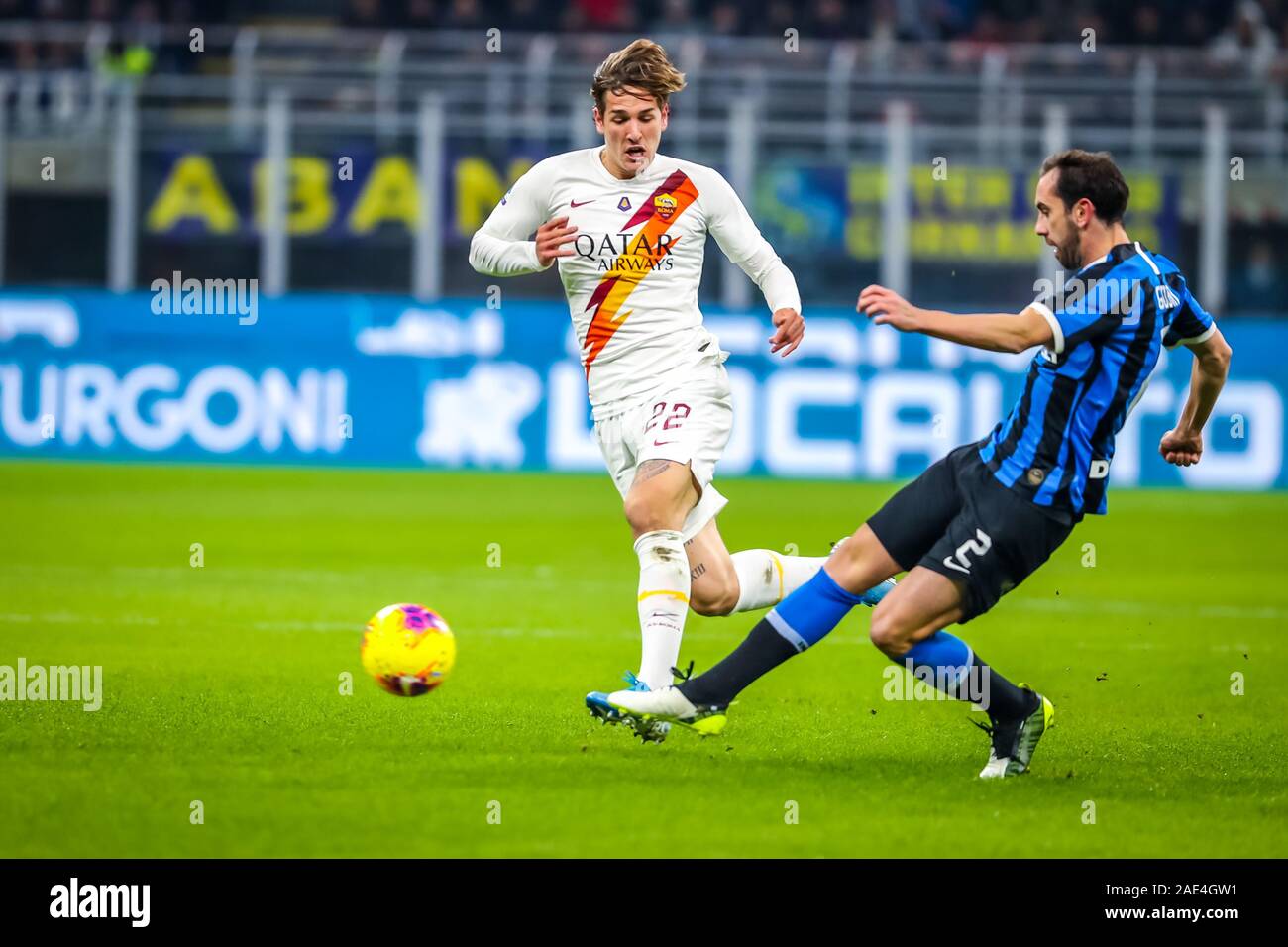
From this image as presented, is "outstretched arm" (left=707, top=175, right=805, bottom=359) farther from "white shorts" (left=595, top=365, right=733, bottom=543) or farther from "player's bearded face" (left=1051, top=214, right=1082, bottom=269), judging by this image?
"player's bearded face" (left=1051, top=214, right=1082, bottom=269)

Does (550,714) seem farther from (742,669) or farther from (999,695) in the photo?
(999,695)

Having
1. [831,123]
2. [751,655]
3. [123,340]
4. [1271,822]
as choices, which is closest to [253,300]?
[123,340]

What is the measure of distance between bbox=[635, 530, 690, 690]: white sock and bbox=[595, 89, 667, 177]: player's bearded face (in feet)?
4.51

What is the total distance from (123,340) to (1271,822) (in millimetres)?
13781

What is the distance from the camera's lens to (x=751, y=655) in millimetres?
6199

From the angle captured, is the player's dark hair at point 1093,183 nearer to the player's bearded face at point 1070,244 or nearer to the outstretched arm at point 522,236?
the player's bearded face at point 1070,244

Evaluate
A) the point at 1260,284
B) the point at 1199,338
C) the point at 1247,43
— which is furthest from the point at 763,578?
the point at 1247,43

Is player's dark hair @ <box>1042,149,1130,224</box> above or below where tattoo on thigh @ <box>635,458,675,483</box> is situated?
above

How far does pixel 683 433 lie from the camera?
6.87 m

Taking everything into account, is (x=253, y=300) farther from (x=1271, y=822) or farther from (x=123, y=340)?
(x=1271, y=822)

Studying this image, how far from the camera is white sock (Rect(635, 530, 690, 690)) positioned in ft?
21.6

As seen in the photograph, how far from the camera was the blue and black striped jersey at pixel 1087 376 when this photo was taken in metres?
5.80

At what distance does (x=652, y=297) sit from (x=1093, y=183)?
6.13ft

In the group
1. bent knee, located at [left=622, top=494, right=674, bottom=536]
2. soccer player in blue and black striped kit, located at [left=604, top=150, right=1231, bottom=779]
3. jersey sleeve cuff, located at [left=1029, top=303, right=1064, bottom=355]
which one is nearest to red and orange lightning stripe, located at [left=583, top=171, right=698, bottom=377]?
bent knee, located at [left=622, top=494, right=674, bottom=536]
